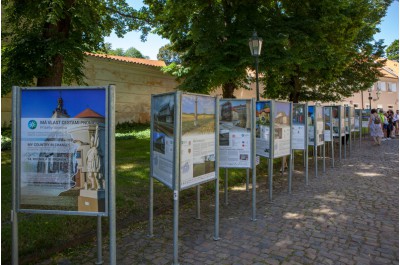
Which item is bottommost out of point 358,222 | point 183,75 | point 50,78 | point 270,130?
point 358,222

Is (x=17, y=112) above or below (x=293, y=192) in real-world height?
above

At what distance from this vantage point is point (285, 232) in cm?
460

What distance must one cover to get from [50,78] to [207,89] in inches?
248

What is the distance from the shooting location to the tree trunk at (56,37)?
29.9ft

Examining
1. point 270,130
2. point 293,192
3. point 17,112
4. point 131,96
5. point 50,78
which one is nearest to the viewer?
point 17,112

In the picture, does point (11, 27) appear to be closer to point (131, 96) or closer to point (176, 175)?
point (176, 175)

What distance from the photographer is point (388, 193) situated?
6.73 meters

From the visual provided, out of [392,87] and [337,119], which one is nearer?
[337,119]

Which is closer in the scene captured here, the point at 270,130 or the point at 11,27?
the point at 270,130

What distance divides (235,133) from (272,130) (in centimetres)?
136

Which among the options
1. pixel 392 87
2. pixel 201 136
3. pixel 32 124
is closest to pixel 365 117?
pixel 201 136

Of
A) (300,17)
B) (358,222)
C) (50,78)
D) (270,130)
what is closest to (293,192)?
(270,130)

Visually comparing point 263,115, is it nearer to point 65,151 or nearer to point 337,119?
point 65,151

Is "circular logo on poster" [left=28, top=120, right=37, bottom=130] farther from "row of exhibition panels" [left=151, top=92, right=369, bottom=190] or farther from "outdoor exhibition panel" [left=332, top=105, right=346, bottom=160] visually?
"outdoor exhibition panel" [left=332, top=105, right=346, bottom=160]
